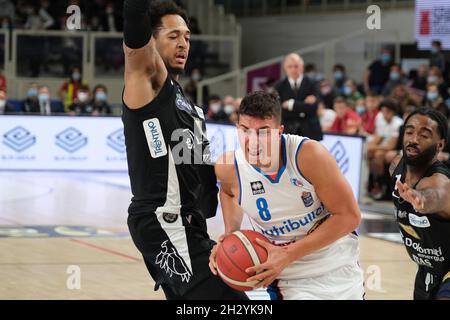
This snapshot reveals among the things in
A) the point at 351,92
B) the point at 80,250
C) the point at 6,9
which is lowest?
the point at 80,250

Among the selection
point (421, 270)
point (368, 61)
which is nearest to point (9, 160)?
point (368, 61)

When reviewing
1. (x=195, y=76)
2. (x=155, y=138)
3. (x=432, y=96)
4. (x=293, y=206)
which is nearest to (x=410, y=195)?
(x=293, y=206)

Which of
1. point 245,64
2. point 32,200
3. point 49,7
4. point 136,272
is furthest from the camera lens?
point 245,64

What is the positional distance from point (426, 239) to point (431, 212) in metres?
0.33

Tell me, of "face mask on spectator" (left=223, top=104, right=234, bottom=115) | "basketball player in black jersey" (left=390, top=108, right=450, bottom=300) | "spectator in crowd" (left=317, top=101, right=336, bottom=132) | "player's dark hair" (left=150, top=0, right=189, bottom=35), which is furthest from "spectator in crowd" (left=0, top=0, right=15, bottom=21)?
"basketball player in black jersey" (left=390, top=108, right=450, bottom=300)

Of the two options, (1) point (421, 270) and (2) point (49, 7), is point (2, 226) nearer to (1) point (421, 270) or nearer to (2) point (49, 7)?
(1) point (421, 270)

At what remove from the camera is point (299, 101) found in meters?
11.9

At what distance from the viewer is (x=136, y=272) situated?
27.6 ft

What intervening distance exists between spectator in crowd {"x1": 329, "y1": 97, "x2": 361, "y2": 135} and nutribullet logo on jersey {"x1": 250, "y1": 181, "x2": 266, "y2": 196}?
11.1 m

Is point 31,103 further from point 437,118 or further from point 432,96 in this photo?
point 437,118

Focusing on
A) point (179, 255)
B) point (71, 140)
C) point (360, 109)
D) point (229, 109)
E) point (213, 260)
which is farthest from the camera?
point (229, 109)

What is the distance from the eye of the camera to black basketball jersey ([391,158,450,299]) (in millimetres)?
4781

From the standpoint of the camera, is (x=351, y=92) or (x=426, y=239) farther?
(x=351, y=92)

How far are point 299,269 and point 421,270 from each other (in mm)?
1133
